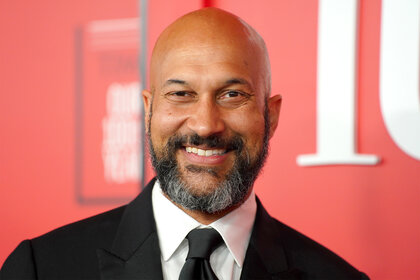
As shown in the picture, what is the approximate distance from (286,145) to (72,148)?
74 cm

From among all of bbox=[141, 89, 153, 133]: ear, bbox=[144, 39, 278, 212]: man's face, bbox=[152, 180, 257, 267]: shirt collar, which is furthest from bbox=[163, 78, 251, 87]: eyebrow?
bbox=[152, 180, 257, 267]: shirt collar

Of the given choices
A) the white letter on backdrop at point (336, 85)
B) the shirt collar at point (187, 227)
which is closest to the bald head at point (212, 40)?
the shirt collar at point (187, 227)

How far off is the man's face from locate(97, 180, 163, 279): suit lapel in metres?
0.08

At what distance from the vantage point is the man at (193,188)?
3.88ft

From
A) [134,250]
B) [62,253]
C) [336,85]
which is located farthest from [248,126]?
[336,85]

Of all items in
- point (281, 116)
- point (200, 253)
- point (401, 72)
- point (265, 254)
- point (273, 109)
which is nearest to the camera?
point (200, 253)

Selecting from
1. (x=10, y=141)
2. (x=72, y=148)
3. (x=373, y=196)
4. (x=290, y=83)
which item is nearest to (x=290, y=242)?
(x=373, y=196)

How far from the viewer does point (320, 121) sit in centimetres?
188

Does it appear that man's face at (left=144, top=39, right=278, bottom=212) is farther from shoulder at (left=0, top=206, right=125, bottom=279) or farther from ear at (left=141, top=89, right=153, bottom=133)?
shoulder at (left=0, top=206, right=125, bottom=279)

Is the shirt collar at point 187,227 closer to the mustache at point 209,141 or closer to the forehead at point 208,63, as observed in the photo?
the mustache at point 209,141

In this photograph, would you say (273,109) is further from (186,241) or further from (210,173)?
(186,241)

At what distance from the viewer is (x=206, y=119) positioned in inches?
45.6

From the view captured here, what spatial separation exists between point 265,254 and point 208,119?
0.99 ft

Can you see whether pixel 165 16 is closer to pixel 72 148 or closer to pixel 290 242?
pixel 72 148
